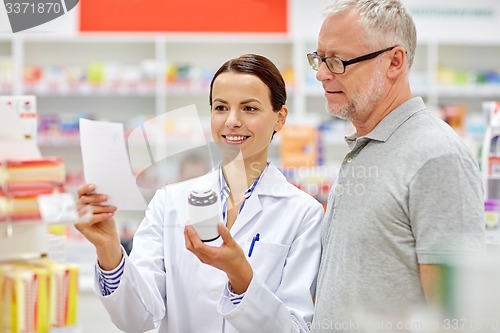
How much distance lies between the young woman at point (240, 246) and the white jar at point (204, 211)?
0.41 ft

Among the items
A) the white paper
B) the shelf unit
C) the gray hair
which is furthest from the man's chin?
the shelf unit

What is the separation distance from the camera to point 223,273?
6.01 feet

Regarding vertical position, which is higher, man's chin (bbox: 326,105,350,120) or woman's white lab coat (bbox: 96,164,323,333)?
man's chin (bbox: 326,105,350,120)

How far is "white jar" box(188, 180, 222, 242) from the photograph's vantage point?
4.83 feet

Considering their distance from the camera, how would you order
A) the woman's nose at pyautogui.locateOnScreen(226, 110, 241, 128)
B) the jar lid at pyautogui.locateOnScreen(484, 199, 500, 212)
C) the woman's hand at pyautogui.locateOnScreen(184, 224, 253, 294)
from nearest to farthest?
the woman's hand at pyautogui.locateOnScreen(184, 224, 253, 294) < the woman's nose at pyautogui.locateOnScreen(226, 110, 241, 128) < the jar lid at pyautogui.locateOnScreen(484, 199, 500, 212)

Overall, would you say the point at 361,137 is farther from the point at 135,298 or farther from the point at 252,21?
the point at 252,21

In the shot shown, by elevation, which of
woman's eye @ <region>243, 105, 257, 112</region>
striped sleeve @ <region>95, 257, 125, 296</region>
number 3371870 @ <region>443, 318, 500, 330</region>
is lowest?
striped sleeve @ <region>95, 257, 125, 296</region>

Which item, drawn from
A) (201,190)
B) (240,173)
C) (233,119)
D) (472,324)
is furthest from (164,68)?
(472,324)

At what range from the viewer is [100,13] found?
6.45 meters

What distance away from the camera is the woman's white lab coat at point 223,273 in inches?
66.8

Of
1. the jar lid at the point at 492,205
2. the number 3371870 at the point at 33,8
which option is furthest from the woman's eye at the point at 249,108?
the jar lid at the point at 492,205

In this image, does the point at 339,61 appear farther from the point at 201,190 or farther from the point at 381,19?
the point at 201,190

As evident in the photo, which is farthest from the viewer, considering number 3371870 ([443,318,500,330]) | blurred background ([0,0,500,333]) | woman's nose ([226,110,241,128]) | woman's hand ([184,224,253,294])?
blurred background ([0,0,500,333])

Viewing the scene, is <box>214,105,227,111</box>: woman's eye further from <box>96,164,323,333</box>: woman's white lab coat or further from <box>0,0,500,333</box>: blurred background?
<box>0,0,500,333</box>: blurred background
